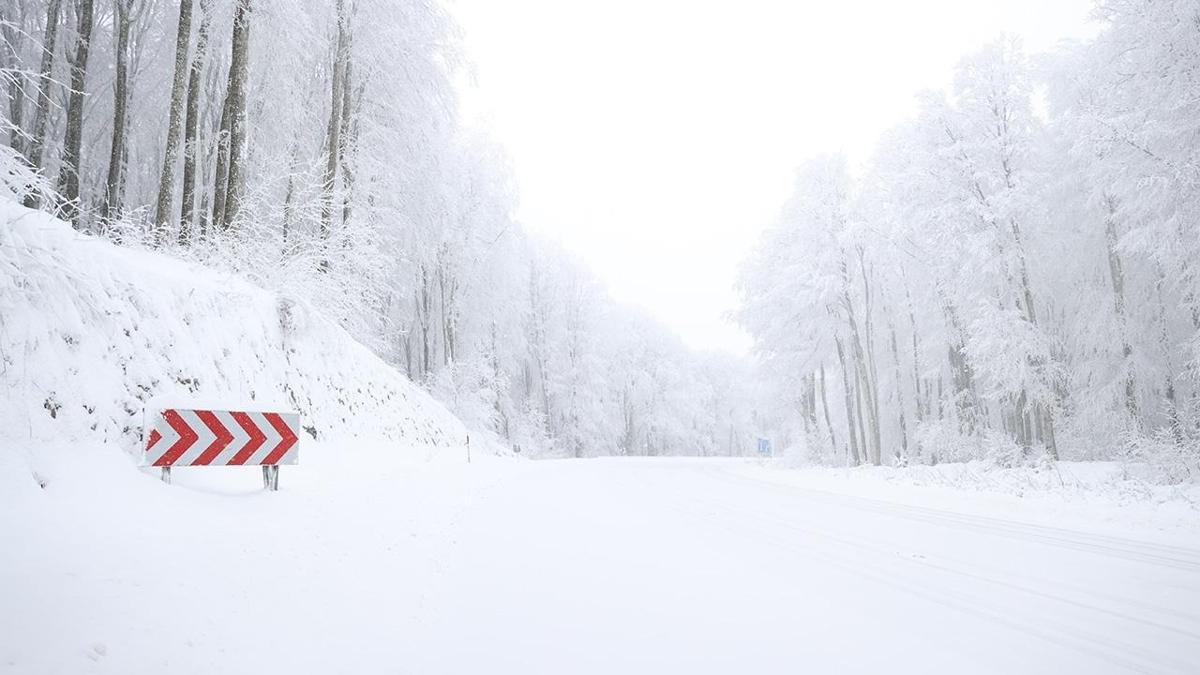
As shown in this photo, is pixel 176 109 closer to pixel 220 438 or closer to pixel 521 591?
pixel 220 438

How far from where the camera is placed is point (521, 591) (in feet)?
15.3

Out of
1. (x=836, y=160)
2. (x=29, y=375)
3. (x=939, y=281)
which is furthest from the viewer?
(x=836, y=160)

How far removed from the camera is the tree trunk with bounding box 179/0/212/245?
1213 cm

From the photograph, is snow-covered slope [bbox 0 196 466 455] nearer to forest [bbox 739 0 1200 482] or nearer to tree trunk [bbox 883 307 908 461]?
forest [bbox 739 0 1200 482]

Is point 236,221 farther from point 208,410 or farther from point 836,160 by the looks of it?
point 836,160

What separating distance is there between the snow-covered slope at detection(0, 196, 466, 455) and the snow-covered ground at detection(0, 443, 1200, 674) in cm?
54

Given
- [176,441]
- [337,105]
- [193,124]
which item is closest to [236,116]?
[193,124]

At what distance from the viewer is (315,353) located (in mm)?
10438

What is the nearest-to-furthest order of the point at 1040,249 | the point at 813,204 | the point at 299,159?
the point at 299,159 → the point at 1040,249 → the point at 813,204

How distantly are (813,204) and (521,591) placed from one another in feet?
72.9

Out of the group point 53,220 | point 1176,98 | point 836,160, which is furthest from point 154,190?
point 1176,98

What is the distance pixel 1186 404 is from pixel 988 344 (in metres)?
5.22

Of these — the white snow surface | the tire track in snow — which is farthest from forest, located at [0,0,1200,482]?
the tire track in snow

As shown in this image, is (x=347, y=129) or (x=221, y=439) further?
(x=347, y=129)
